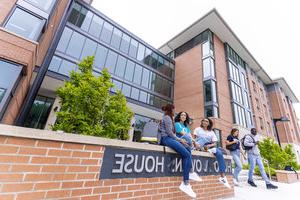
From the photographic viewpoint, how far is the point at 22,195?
153 cm

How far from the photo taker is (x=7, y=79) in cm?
612

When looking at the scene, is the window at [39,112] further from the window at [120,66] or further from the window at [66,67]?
the window at [120,66]

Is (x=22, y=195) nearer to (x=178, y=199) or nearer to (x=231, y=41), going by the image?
(x=178, y=199)

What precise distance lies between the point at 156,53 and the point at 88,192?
69.8 ft

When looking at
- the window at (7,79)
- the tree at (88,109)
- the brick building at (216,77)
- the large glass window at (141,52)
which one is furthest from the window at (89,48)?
the brick building at (216,77)

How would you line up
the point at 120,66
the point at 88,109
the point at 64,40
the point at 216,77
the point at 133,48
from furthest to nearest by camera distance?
the point at 216,77 < the point at 133,48 < the point at 120,66 < the point at 64,40 < the point at 88,109

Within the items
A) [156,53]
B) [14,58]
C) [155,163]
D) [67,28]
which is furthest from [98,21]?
[155,163]

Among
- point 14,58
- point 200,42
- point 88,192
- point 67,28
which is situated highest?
point 200,42

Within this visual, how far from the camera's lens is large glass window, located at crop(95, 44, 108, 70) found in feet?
46.7

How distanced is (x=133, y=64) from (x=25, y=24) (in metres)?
11.1

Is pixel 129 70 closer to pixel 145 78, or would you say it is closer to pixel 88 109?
pixel 145 78

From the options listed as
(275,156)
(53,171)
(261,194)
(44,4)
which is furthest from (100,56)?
(275,156)

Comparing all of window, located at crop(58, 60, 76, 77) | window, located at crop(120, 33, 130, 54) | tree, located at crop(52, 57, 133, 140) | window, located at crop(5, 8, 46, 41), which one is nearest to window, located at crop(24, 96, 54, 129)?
window, located at crop(58, 60, 76, 77)

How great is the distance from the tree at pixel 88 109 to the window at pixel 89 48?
17.8ft
